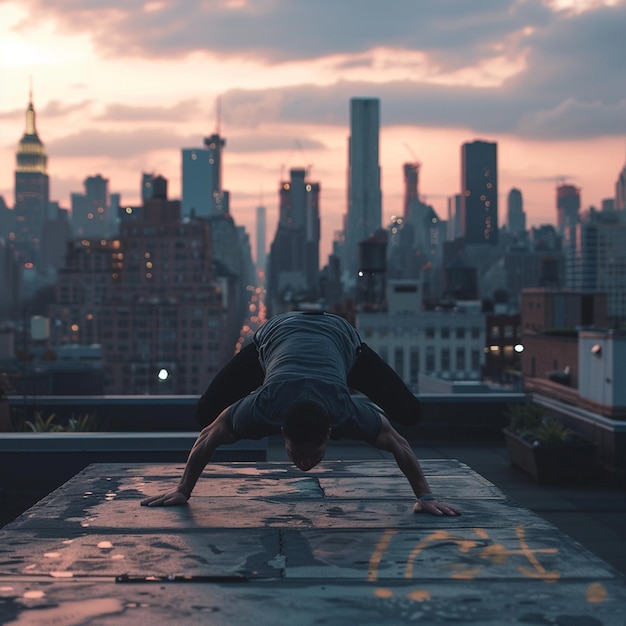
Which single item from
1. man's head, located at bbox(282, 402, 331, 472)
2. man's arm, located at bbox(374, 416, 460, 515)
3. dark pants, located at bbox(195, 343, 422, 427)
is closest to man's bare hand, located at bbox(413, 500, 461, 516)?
man's arm, located at bbox(374, 416, 460, 515)

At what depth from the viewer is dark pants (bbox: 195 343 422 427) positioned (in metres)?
7.63

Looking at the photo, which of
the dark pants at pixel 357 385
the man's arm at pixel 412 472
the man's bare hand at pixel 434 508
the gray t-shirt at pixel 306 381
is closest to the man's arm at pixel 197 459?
the gray t-shirt at pixel 306 381

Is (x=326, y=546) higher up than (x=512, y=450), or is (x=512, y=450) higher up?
(x=326, y=546)

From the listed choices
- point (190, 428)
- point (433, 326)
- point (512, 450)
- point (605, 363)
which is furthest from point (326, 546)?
point (433, 326)

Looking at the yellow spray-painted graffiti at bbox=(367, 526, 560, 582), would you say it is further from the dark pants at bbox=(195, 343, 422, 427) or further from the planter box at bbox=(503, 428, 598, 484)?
the planter box at bbox=(503, 428, 598, 484)

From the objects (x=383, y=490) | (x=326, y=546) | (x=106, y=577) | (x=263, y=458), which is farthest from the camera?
(x=263, y=458)

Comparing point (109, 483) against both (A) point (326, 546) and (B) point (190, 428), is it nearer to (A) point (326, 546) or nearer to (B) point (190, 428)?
(A) point (326, 546)

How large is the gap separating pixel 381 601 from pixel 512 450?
1037 centimetres

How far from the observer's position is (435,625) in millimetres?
4332

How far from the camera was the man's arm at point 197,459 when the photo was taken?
7.08m

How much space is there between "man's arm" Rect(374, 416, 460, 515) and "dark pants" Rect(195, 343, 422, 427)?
356 millimetres

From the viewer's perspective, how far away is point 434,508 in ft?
22.3

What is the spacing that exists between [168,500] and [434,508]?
1830 mm

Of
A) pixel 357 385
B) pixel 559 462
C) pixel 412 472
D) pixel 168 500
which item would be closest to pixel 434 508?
pixel 412 472
